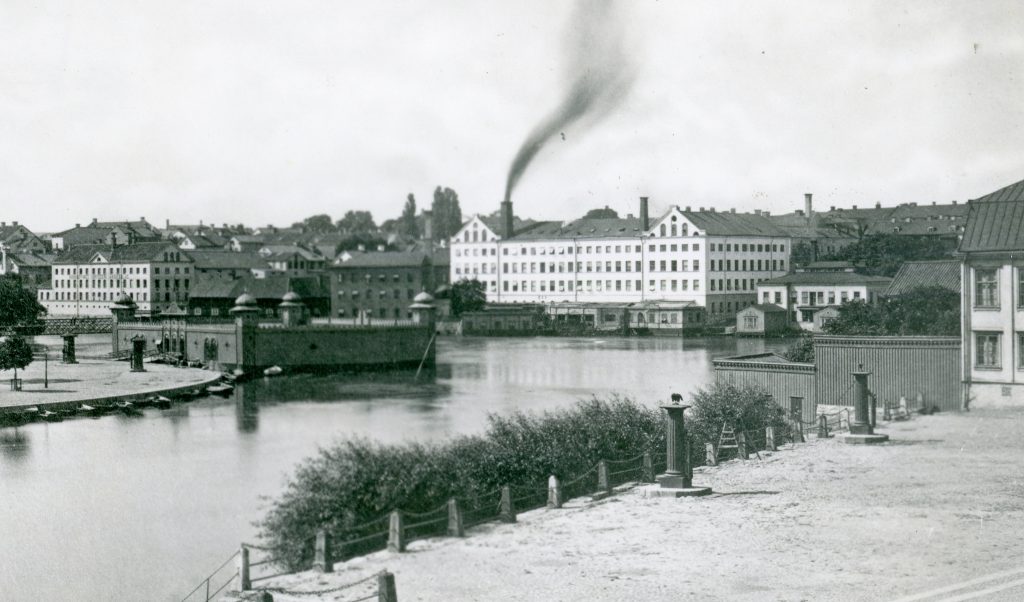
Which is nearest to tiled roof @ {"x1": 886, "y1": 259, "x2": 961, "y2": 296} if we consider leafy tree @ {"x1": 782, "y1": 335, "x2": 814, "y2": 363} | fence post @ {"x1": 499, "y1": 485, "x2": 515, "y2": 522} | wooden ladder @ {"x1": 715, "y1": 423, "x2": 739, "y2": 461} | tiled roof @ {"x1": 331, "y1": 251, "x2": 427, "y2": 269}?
leafy tree @ {"x1": 782, "y1": 335, "x2": 814, "y2": 363}

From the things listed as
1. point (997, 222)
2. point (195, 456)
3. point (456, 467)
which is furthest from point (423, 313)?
point (456, 467)

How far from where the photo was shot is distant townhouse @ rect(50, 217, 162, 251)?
1809 inches

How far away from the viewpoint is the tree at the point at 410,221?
11059 cm

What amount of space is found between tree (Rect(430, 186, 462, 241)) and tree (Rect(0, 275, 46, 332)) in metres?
51.8

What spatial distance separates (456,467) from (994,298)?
66.4ft

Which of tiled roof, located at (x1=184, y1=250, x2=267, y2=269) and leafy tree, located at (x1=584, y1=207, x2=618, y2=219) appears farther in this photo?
leafy tree, located at (x1=584, y1=207, x2=618, y2=219)

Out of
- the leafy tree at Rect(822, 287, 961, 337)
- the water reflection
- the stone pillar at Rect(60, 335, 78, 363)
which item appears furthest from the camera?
the stone pillar at Rect(60, 335, 78, 363)

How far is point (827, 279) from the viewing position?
286 ft

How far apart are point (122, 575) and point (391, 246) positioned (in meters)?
88.4

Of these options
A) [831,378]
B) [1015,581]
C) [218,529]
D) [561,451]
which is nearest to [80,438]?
[218,529]

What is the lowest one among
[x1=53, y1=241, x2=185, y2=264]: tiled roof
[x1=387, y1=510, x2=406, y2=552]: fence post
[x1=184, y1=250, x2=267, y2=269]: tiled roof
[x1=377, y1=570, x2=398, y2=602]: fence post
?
[x1=387, y1=510, x2=406, y2=552]: fence post

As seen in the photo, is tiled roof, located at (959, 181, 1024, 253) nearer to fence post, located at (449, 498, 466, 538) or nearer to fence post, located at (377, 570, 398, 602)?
fence post, located at (449, 498, 466, 538)

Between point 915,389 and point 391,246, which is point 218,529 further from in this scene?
point 391,246

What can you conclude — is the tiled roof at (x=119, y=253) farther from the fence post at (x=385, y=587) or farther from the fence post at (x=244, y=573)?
the fence post at (x=385, y=587)
